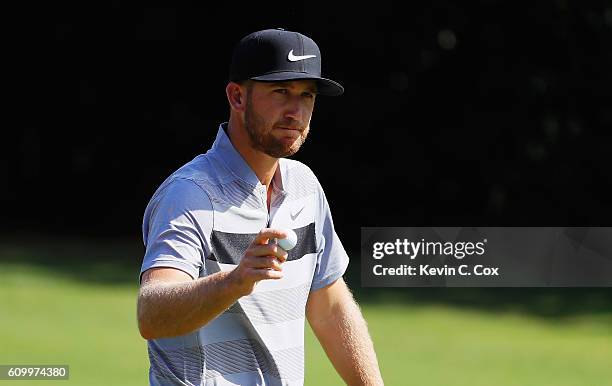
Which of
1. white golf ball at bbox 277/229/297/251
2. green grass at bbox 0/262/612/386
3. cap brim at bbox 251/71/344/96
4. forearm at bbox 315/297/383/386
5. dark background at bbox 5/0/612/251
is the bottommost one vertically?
white golf ball at bbox 277/229/297/251

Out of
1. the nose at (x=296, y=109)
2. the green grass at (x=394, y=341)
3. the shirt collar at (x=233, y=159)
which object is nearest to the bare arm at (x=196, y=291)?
the shirt collar at (x=233, y=159)

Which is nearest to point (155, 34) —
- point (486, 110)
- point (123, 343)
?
point (486, 110)

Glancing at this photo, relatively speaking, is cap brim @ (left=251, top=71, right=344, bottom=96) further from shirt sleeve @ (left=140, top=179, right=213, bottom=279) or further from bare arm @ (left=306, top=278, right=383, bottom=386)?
bare arm @ (left=306, top=278, right=383, bottom=386)

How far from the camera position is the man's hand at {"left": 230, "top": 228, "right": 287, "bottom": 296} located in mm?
3119

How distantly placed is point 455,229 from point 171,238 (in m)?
10.5

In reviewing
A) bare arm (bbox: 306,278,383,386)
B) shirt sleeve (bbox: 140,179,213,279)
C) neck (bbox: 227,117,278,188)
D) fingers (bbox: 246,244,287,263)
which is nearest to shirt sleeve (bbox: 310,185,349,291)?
bare arm (bbox: 306,278,383,386)

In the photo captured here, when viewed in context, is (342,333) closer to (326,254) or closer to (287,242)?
(326,254)

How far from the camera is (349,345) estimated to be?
415 centimetres

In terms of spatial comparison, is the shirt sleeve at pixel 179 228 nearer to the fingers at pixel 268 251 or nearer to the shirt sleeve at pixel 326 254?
the fingers at pixel 268 251

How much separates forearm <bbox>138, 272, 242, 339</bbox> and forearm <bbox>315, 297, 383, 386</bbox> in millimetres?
909

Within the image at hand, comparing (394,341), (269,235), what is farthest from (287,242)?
(394,341)

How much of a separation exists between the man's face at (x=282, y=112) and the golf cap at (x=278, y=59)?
1.5 inches

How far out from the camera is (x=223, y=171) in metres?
3.78

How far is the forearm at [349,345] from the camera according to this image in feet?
13.5
